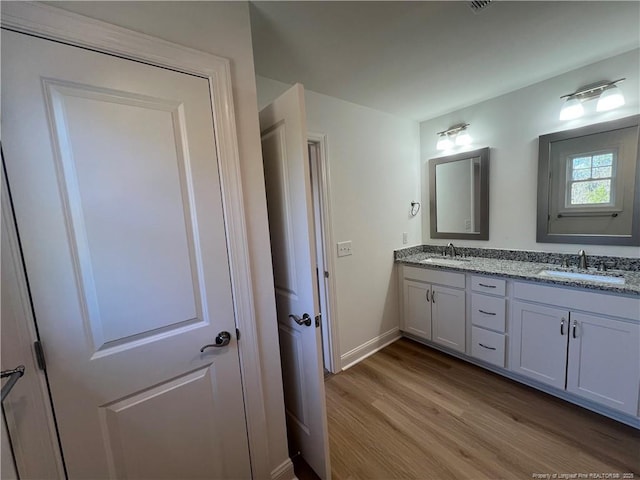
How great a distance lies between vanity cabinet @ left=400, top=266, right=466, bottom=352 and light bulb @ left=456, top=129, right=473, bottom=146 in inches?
51.4

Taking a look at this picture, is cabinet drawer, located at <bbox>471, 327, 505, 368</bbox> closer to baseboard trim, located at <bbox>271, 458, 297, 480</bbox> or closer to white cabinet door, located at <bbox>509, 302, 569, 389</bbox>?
white cabinet door, located at <bbox>509, 302, 569, 389</bbox>

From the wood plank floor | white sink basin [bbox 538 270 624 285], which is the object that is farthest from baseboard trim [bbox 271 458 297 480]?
white sink basin [bbox 538 270 624 285]

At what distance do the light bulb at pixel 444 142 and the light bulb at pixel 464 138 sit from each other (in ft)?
0.27

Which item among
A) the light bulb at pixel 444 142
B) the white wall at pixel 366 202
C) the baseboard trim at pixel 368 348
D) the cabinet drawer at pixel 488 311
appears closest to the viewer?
the cabinet drawer at pixel 488 311

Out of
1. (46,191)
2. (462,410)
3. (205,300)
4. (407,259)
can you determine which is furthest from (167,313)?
(407,259)

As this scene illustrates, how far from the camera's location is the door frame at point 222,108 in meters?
0.76

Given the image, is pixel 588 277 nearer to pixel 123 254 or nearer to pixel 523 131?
pixel 523 131

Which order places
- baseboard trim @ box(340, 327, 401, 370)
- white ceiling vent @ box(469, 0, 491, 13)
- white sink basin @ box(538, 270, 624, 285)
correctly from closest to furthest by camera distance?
1. white ceiling vent @ box(469, 0, 491, 13)
2. white sink basin @ box(538, 270, 624, 285)
3. baseboard trim @ box(340, 327, 401, 370)

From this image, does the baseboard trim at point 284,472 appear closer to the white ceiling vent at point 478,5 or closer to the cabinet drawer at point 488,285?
the cabinet drawer at point 488,285

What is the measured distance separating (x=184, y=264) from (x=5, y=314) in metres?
0.46

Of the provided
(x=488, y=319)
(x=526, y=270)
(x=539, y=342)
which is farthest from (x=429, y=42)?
(x=539, y=342)

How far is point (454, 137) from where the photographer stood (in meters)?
2.59

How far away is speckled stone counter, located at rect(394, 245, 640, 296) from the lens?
63.2 inches

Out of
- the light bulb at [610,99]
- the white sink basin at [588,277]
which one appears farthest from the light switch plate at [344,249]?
the light bulb at [610,99]
